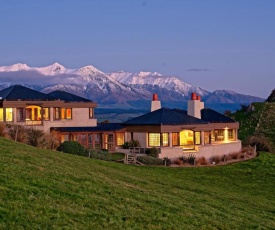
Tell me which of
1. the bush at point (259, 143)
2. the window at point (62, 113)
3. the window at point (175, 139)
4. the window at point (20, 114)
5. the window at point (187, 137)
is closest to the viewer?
the window at point (175, 139)

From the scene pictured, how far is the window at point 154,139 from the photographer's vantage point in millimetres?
46553

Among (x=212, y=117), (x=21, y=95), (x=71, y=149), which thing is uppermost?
(x=21, y=95)

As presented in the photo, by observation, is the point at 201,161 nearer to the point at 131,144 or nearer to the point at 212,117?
the point at 131,144

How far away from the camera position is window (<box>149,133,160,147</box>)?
4655 centimetres

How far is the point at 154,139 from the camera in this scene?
46.8 meters

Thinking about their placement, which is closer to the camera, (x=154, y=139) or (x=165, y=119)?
(x=154, y=139)

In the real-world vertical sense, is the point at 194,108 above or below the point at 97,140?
above

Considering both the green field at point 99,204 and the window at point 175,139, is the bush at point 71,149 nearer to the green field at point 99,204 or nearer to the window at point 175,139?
the window at point 175,139

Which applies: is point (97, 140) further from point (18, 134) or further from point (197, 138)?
point (18, 134)

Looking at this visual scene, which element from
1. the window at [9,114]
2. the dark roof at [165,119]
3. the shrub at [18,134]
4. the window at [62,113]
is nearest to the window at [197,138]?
the dark roof at [165,119]

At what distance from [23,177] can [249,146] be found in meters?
41.1

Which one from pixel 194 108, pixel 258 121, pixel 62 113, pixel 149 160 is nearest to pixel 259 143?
pixel 194 108

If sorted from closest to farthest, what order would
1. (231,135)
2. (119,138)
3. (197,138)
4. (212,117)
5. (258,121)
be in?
1. (119,138)
2. (197,138)
3. (212,117)
4. (231,135)
5. (258,121)

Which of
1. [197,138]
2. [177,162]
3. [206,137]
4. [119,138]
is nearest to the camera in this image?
[177,162]
